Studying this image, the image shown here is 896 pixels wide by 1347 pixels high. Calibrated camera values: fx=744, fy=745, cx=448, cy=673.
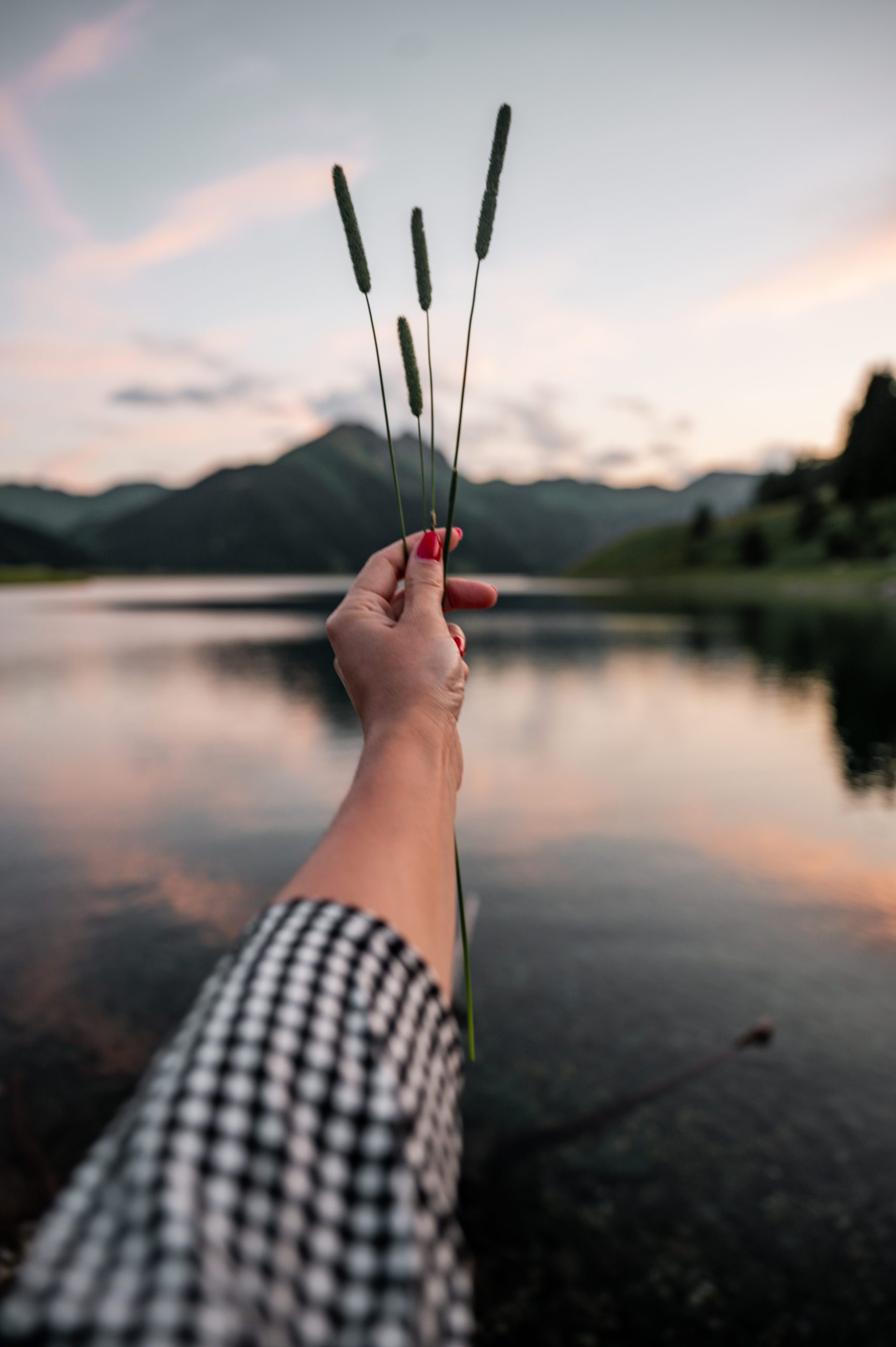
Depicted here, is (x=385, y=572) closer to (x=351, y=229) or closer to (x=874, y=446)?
(x=351, y=229)

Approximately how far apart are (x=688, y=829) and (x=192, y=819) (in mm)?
11475

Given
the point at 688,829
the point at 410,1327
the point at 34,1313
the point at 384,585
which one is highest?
the point at 384,585

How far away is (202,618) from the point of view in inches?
3479

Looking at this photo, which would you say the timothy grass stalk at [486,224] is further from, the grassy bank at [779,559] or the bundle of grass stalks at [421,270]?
the grassy bank at [779,559]

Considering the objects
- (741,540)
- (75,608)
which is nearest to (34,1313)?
(75,608)

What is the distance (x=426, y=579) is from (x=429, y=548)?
0.42 ft

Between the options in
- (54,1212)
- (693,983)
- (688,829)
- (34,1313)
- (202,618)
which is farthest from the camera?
(202,618)

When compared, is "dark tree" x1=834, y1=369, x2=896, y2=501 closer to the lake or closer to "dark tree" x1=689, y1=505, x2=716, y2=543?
"dark tree" x1=689, y1=505, x2=716, y2=543

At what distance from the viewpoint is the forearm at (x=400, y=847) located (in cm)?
138

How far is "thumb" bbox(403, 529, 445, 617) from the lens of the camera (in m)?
2.22

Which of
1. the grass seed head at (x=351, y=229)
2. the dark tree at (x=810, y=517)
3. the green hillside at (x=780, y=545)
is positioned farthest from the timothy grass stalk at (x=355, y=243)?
the dark tree at (x=810, y=517)

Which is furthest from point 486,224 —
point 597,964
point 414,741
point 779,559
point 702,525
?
point 702,525

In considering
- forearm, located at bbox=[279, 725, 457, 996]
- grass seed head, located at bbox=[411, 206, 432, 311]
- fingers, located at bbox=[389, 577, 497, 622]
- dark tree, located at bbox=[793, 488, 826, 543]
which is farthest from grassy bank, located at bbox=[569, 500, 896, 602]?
forearm, located at bbox=[279, 725, 457, 996]

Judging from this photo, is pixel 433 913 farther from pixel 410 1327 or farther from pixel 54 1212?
pixel 54 1212
